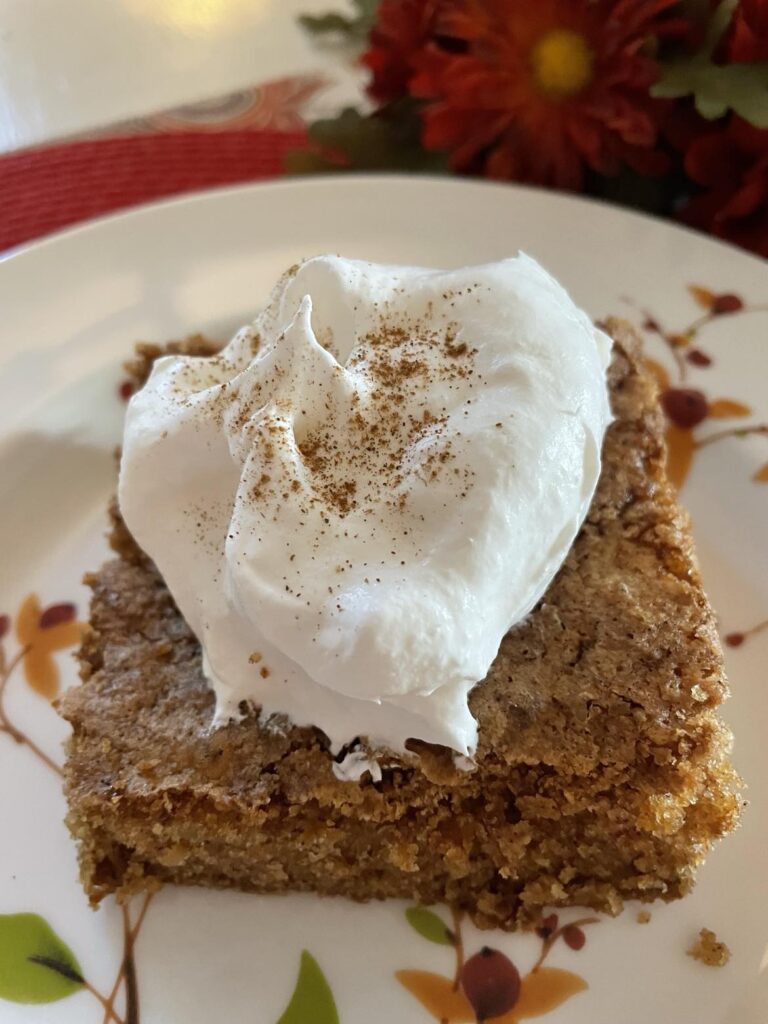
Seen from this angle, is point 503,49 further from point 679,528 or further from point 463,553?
point 463,553

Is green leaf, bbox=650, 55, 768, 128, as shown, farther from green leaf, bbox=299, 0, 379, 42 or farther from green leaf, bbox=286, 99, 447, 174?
green leaf, bbox=299, 0, 379, 42

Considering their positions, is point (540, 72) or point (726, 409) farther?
point (540, 72)

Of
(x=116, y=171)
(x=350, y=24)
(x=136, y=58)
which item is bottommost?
(x=116, y=171)

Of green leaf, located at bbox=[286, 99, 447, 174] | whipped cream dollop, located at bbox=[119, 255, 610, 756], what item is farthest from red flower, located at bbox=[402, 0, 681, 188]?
whipped cream dollop, located at bbox=[119, 255, 610, 756]

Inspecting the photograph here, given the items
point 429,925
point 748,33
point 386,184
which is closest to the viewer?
point 429,925

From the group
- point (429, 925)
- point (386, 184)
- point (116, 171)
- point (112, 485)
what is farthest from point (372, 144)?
point (429, 925)

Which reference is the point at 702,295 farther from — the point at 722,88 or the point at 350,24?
the point at 350,24

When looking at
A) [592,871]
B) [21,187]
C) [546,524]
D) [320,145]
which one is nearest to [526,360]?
[546,524]
